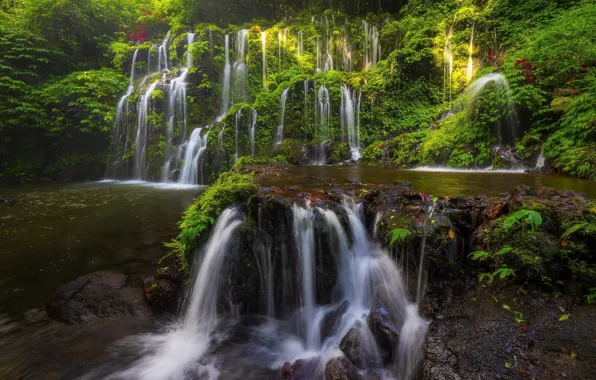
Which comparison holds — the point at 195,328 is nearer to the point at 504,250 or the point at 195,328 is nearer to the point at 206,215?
the point at 206,215

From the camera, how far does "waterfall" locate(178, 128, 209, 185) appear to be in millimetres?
14164

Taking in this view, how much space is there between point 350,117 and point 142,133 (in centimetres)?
1194

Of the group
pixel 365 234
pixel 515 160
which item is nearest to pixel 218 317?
pixel 365 234

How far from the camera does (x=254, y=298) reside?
4.56 meters

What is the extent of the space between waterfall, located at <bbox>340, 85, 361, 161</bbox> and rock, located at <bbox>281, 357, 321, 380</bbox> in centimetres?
1262

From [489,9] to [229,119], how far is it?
583 inches

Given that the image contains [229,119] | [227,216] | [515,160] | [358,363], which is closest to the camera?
[358,363]

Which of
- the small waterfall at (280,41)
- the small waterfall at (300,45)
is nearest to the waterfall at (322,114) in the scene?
the small waterfall at (280,41)

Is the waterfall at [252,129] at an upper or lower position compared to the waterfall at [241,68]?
lower

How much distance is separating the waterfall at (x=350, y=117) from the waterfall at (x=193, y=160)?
23.8 ft

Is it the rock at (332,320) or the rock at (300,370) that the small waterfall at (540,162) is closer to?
the rock at (332,320)

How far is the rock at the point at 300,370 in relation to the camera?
3313mm

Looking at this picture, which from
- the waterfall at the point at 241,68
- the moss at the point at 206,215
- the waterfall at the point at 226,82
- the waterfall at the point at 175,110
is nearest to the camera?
the moss at the point at 206,215

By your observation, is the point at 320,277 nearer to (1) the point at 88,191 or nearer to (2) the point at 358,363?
(2) the point at 358,363
